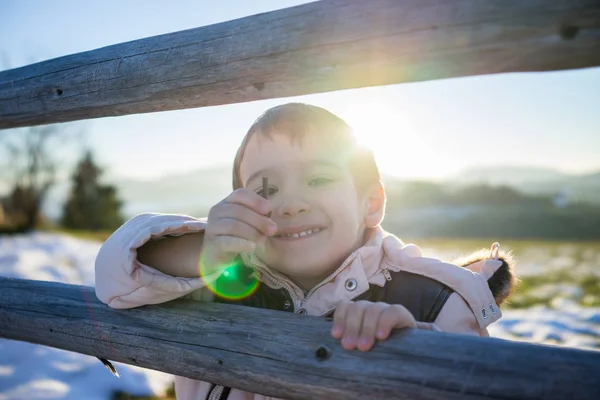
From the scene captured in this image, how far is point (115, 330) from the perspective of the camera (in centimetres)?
144

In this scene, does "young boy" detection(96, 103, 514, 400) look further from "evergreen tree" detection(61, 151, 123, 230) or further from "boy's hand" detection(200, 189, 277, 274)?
"evergreen tree" detection(61, 151, 123, 230)

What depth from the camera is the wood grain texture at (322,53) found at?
0.91m

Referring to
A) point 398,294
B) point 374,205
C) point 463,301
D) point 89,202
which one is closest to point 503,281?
point 463,301

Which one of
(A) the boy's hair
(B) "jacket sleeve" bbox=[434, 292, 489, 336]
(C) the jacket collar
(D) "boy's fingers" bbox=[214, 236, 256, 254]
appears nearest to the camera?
(D) "boy's fingers" bbox=[214, 236, 256, 254]

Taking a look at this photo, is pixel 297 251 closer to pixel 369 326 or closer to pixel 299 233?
pixel 299 233

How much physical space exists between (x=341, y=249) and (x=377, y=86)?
0.73 metres

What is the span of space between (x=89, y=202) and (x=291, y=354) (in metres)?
21.6

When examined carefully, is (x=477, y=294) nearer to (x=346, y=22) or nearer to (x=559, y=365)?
(x=559, y=365)

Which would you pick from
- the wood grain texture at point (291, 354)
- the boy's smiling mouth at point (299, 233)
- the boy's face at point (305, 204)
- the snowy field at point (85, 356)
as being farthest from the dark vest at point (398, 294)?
the snowy field at point (85, 356)

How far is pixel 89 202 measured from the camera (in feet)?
68.0

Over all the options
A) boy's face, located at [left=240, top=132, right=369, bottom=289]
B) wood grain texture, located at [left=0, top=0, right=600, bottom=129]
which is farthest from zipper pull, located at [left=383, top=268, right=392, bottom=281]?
wood grain texture, located at [left=0, top=0, right=600, bottom=129]

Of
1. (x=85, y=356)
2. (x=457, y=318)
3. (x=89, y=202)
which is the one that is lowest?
(x=85, y=356)

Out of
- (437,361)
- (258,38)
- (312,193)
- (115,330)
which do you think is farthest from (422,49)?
(115,330)

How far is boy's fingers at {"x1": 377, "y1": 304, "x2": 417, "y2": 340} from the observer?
3.56 feet
